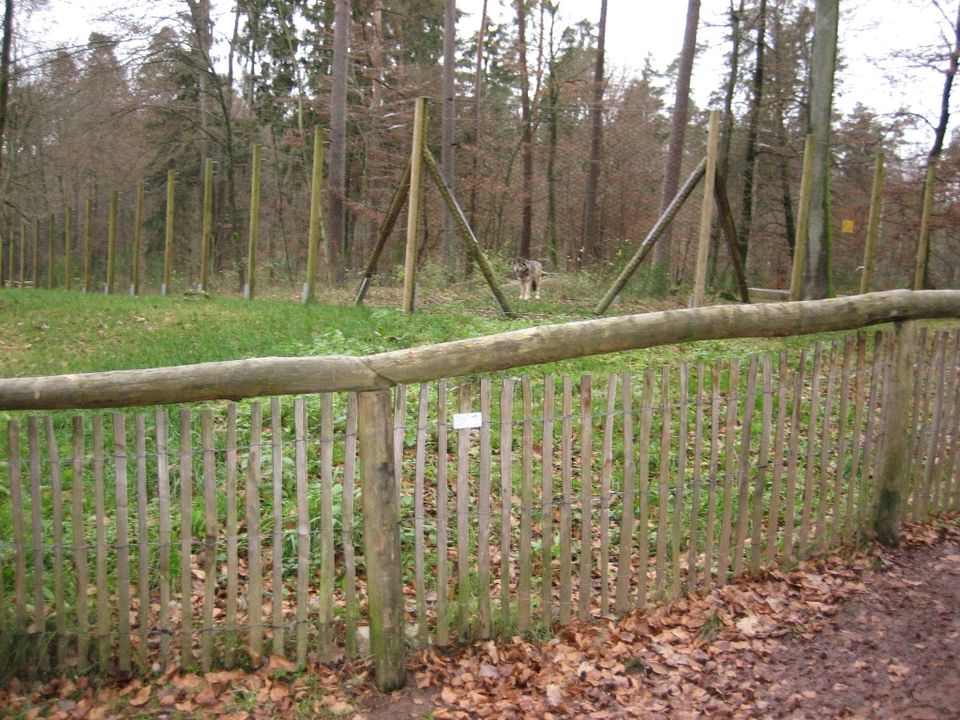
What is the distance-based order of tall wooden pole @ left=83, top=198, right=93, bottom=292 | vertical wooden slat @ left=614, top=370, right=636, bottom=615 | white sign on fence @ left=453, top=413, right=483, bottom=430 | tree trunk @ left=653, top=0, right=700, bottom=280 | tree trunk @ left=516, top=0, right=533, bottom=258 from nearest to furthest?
white sign on fence @ left=453, top=413, right=483, bottom=430 → vertical wooden slat @ left=614, top=370, right=636, bottom=615 → tree trunk @ left=653, top=0, right=700, bottom=280 → tall wooden pole @ left=83, top=198, right=93, bottom=292 → tree trunk @ left=516, top=0, right=533, bottom=258

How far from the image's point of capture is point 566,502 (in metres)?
3.56

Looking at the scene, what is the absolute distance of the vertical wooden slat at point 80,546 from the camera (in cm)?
315

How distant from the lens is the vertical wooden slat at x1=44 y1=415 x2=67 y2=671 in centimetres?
319

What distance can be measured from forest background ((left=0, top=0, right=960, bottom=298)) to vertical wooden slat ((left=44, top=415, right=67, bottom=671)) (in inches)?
531

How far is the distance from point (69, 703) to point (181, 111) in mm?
24968

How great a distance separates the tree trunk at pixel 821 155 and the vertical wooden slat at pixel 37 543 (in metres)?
10.7

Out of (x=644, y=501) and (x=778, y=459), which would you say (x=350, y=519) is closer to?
(x=644, y=501)

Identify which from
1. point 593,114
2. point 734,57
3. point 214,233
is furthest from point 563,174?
point 214,233

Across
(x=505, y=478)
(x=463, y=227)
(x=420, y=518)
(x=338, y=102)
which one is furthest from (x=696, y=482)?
(x=338, y=102)

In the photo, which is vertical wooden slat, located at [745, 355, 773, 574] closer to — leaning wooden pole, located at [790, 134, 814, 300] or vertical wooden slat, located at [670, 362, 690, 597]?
vertical wooden slat, located at [670, 362, 690, 597]

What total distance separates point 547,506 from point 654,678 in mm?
835

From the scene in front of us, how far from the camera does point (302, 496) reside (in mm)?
3287

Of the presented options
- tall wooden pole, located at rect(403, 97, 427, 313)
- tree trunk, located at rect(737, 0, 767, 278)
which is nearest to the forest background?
tree trunk, located at rect(737, 0, 767, 278)

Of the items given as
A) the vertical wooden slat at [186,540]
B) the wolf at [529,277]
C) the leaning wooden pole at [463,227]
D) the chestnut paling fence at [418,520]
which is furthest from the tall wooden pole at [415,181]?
the vertical wooden slat at [186,540]
